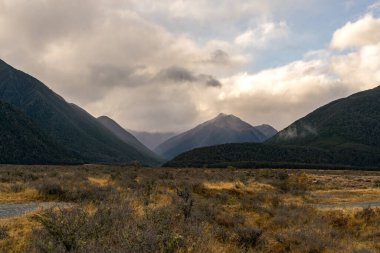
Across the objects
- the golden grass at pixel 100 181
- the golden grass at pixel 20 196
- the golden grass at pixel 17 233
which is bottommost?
the golden grass at pixel 17 233

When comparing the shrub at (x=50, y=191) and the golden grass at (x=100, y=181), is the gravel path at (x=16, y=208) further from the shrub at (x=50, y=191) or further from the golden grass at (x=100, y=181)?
the golden grass at (x=100, y=181)

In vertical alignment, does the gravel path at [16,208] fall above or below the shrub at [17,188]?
below

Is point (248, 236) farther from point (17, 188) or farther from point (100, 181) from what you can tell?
point (100, 181)

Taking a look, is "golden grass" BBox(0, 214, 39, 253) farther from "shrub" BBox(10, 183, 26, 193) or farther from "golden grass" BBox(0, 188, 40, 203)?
"shrub" BBox(10, 183, 26, 193)

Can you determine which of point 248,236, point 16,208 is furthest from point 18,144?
point 248,236

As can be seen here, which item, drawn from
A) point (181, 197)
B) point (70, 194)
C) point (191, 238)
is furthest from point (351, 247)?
point (70, 194)

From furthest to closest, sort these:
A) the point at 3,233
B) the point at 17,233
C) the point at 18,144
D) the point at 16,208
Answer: the point at 18,144
the point at 16,208
the point at 17,233
the point at 3,233

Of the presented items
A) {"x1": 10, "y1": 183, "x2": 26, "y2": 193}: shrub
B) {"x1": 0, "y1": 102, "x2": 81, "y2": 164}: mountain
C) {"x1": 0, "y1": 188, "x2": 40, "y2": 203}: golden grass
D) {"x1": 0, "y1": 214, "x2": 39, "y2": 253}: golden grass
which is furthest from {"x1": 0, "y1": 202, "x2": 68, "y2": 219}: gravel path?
{"x1": 0, "y1": 102, "x2": 81, "y2": 164}: mountain

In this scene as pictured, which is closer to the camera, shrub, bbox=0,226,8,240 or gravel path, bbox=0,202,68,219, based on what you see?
shrub, bbox=0,226,8,240

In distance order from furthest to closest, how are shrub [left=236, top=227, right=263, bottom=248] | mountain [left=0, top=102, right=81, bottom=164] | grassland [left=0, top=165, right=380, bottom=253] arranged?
mountain [left=0, top=102, right=81, bottom=164], shrub [left=236, top=227, right=263, bottom=248], grassland [left=0, top=165, right=380, bottom=253]

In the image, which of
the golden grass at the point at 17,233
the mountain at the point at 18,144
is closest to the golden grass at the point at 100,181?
the golden grass at the point at 17,233

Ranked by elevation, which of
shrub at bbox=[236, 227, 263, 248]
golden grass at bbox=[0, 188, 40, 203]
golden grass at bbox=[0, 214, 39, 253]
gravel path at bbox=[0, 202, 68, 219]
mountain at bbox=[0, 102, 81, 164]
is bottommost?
shrub at bbox=[236, 227, 263, 248]

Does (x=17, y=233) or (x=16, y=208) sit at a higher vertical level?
(x=16, y=208)

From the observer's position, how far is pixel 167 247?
435 inches
